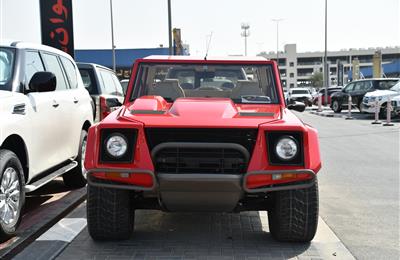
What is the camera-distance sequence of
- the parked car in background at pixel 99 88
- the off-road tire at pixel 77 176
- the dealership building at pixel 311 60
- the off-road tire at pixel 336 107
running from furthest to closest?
the dealership building at pixel 311 60, the off-road tire at pixel 336 107, the parked car in background at pixel 99 88, the off-road tire at pixel 77 176

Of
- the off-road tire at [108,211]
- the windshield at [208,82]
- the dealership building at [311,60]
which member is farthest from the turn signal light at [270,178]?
the dealership building at [311,60]

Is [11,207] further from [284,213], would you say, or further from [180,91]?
[284,213]

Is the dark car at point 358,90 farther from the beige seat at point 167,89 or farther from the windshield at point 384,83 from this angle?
the beige seat at point 167,89

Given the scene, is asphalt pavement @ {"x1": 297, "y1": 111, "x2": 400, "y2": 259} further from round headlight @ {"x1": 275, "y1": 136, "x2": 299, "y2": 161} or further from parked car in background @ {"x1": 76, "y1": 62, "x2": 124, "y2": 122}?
parked car in background @ {"x1": 76, "y1": 62, "x2": 124, "y2": 122}

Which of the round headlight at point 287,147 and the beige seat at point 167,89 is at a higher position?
the beige seat at point 167,89

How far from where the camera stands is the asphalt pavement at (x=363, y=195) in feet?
15.4

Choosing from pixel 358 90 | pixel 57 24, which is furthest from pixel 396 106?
pixel 57 24

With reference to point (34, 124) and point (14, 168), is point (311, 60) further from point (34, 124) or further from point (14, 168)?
point (14, 168)

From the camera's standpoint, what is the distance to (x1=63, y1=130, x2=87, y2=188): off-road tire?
686 centimetres

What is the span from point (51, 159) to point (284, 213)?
291 centimetres

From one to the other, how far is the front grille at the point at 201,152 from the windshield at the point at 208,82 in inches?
49.0

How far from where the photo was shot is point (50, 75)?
17.2 feet

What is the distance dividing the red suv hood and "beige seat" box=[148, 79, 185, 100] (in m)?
0.34

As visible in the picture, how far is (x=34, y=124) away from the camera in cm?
514
